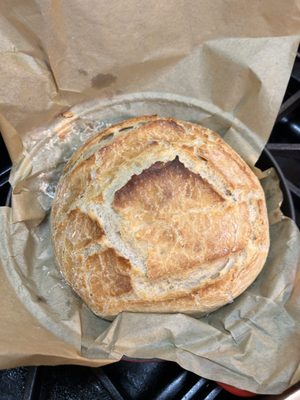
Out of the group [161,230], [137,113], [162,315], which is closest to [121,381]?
[162,315]

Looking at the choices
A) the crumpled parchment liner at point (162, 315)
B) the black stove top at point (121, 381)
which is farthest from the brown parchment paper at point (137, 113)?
the black stove top at point (121, 381)

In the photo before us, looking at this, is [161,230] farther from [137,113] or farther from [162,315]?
[137,113]

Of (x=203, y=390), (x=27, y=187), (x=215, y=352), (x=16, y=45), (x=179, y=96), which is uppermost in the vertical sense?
(x=16, y=45)

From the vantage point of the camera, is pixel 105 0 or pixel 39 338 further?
pixel 105 0

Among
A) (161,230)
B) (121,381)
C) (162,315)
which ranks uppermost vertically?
(161,230)

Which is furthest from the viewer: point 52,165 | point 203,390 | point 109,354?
point 52,165

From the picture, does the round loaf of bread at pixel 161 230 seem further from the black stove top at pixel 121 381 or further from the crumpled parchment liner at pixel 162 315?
the black stove top at pixel 121 381

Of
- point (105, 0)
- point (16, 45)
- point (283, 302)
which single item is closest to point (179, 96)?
point (105, 0)

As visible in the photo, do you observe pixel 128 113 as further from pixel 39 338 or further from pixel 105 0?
pixel 39 338
